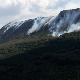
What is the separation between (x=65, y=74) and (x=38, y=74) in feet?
62.4

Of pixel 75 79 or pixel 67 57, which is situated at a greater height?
pixel 67 57

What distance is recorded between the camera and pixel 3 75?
566 ft

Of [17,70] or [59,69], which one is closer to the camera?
[59,69]

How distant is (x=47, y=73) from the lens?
15212cm

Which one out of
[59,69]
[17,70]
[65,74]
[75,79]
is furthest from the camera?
[17,70]

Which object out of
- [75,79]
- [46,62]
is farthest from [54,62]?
[75,79]

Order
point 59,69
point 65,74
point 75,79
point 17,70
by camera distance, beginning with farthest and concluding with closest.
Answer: point 17,70
point 59,69
point 65,74
point 75,79

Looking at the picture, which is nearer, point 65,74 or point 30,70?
Result: point 65,74

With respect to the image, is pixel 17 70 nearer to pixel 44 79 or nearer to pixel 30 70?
pixel 30 70

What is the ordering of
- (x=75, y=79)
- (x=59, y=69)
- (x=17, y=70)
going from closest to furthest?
(x=75, y=79), (x=59, y=69), (x=17, y=70)

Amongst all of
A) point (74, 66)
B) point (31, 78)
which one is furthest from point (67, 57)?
point (31, 78)

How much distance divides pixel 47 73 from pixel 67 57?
43.5 m

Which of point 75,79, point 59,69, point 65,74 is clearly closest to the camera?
point 75,79

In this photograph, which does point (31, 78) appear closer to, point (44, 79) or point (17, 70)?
point (44, 79)
